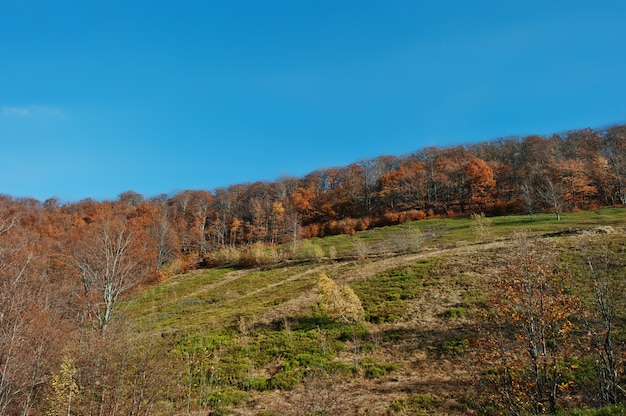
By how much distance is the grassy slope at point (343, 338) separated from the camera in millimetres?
13977

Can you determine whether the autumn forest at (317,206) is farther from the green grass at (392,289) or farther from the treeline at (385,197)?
the green grass at (392,289)

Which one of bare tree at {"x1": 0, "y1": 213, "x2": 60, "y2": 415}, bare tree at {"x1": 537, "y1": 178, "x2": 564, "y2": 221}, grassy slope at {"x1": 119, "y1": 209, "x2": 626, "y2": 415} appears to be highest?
bare tree at {"x1": 537, "y1": 178, "x2": 564, "y2": 221}

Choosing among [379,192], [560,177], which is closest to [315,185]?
[379,192]

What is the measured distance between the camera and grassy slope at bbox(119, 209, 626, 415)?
13977 mm

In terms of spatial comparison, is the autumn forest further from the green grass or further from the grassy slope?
the grassy slope

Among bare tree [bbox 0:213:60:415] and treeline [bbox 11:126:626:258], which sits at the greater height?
treeline [bbox 11:126:626:258]

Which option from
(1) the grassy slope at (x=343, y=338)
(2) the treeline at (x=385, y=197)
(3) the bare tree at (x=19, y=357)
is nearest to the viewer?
(3) the bare tree at (x=19, y=357)

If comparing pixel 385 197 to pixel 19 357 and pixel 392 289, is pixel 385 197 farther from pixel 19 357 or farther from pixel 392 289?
pixel 19 357

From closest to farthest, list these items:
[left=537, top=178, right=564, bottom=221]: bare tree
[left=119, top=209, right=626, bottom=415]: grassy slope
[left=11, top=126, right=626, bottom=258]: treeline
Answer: [left=119, top=209, right=626, bottom=415]: grassy slope < [left=537, top=178, right=564, bottom=221]: bare tree < [left=11, top=126, right=626, bottom=258]: treeline

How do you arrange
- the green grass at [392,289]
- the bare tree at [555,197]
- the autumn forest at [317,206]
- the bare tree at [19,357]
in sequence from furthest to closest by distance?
the bare tree at [555,197] → the autumn forest at [317,206] → the green grass at [392,289] → the bare tree at [19,357]

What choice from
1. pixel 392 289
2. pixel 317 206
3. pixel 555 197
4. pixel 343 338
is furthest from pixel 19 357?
pixel 317 206

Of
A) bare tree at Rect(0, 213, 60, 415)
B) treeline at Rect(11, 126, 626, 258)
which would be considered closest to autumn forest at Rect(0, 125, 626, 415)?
treeline at Rect(11, 126, 626, 258)

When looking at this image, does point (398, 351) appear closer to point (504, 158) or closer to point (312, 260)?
point (312, 260)

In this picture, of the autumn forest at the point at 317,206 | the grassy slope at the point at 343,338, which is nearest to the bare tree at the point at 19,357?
the grassy slope at the point at 343,338
